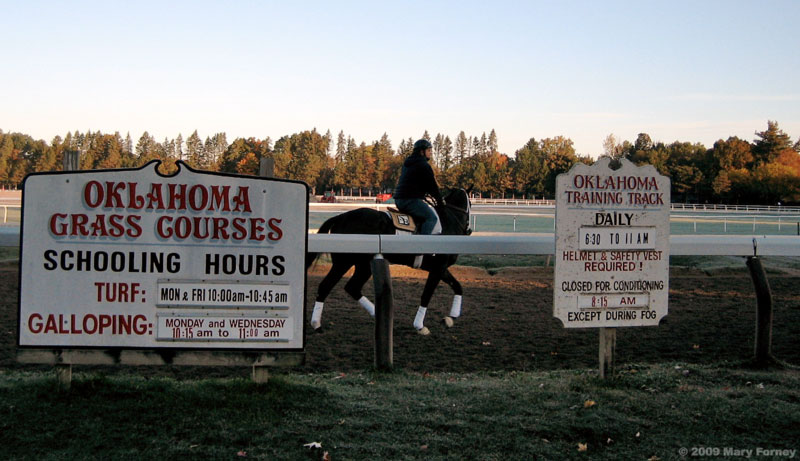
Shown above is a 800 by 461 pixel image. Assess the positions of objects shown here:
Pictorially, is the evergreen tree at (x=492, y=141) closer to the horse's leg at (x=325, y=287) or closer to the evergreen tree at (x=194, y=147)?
the evergreen tree at (x=194, y=147)

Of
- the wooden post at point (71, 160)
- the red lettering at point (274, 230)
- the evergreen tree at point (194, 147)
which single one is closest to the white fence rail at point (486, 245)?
the red lettering at point (274, 230)

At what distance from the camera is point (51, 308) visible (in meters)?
4.32

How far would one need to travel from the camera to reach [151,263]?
14.4 ft

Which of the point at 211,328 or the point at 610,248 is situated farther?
the point at 610,248

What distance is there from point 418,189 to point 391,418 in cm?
504

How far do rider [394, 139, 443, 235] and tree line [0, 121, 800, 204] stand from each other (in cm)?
6864

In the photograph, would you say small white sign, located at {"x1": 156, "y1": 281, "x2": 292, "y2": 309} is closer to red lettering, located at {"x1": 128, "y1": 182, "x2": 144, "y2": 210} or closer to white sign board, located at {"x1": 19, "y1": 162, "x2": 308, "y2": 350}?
white sign board, located at {"x1": 19, "y1": 162, "x2": 308, "y2": 350}

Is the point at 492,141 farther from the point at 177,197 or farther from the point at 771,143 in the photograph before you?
the point at 177,197

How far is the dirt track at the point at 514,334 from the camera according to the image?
6.75m

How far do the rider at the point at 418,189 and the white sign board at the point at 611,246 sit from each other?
3.94m

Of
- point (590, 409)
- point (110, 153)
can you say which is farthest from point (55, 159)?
point (590, 409)

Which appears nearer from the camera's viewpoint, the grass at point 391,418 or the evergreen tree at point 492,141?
the grass at point 391,418

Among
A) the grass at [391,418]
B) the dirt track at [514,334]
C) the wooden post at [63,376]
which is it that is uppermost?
the wooden post at [63,376]

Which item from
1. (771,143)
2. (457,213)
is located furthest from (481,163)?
(457,213)
